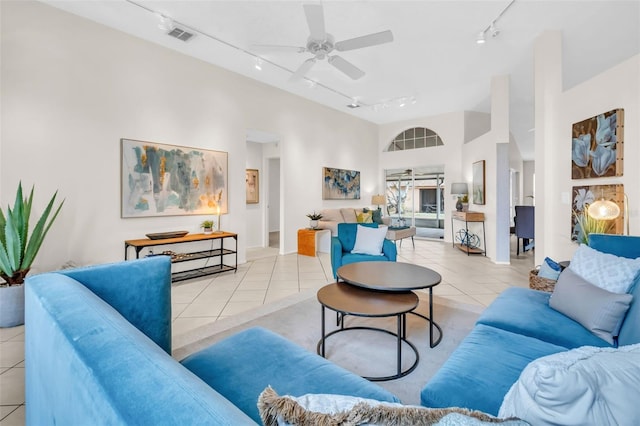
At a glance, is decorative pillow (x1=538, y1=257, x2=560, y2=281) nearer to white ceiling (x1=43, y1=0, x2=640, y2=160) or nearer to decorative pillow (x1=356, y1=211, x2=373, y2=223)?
white ceiling (x1=43, y1=0, x2=640, y2=160)

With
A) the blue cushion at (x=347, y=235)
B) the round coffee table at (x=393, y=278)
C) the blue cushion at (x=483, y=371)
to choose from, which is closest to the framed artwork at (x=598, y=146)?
the round coffee table at (x=393, y=278)

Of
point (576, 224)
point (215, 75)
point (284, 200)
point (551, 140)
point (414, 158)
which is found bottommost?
point (576, 224)

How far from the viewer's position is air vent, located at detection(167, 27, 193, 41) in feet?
12.5

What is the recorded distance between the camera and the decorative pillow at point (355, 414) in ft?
1.75

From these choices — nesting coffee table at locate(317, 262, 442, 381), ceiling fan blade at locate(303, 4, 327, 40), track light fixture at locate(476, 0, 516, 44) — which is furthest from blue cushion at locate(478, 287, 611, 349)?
track light fixture at locate(476, 0, 516, 44)

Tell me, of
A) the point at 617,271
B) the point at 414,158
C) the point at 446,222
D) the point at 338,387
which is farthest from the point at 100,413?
the point at 414,158

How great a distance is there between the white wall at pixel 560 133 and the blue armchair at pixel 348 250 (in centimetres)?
207

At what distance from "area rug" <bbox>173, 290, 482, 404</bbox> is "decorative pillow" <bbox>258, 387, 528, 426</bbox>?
138cm

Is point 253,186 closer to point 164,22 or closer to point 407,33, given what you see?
point 164,22

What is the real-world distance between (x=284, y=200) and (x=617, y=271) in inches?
207

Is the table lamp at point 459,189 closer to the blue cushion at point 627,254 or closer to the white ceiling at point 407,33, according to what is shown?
the white ceiling at point 407,33

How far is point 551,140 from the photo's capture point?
12.2 ft

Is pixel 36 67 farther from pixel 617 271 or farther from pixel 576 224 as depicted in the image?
pixel 576 224

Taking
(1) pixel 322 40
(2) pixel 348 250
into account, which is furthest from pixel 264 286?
(1) pixel 322 40
